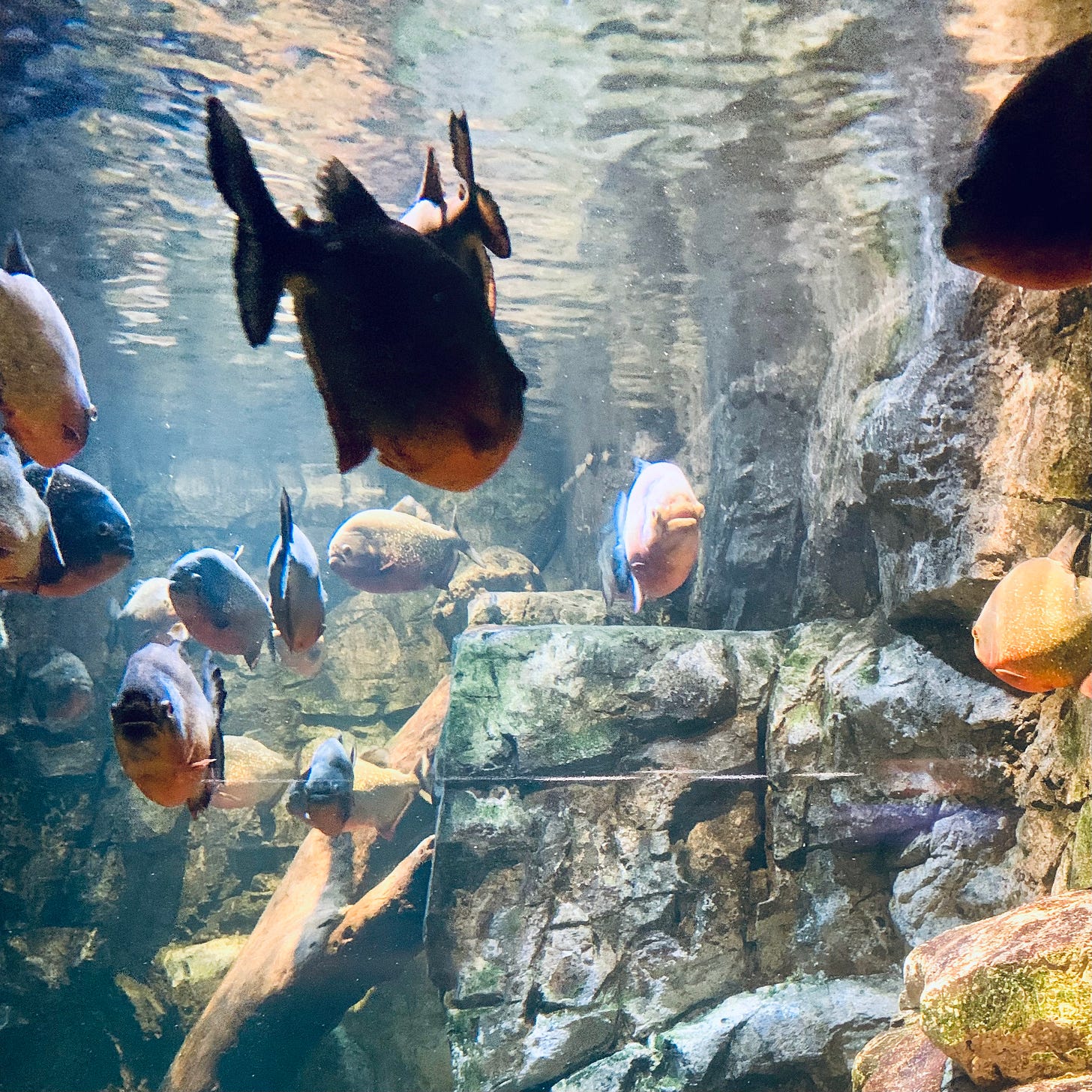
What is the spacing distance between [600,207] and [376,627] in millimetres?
9496

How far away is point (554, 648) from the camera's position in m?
7.45

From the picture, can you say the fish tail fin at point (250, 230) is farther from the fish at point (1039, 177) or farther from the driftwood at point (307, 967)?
the driftwood at point (307, 967)

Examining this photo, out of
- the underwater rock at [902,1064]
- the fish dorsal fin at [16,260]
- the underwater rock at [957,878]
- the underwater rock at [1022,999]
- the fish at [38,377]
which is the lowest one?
the underwater rock at [957,878]

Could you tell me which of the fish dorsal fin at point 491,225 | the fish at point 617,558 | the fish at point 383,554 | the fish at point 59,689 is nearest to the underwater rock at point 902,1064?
the fish at point 617,558

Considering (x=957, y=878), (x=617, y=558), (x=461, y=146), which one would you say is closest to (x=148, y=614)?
(x=617, y=558)

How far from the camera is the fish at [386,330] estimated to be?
1.16 meters

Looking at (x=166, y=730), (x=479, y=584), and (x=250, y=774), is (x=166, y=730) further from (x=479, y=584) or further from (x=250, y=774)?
(x=479, y=584)

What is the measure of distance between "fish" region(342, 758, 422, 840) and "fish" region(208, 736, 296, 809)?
0.87m

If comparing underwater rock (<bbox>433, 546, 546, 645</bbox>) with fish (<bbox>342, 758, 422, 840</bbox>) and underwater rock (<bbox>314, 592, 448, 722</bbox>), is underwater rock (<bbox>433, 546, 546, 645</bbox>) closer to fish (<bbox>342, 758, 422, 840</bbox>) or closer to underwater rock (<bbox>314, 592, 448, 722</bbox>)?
underwater rock (<bbox>314, 592, 448, 722</bbox>)

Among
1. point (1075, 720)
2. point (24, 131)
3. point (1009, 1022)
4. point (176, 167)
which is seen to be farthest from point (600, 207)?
point (1009, 1022)

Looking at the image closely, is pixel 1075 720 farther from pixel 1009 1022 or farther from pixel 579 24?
pixel 579 24

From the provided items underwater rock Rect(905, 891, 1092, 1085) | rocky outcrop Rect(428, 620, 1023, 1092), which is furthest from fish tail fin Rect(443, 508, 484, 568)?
underwater rock Rect(905, 891, 1092, 1085)

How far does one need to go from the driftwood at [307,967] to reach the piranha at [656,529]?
14.6 feet

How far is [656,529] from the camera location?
4.27 metres
